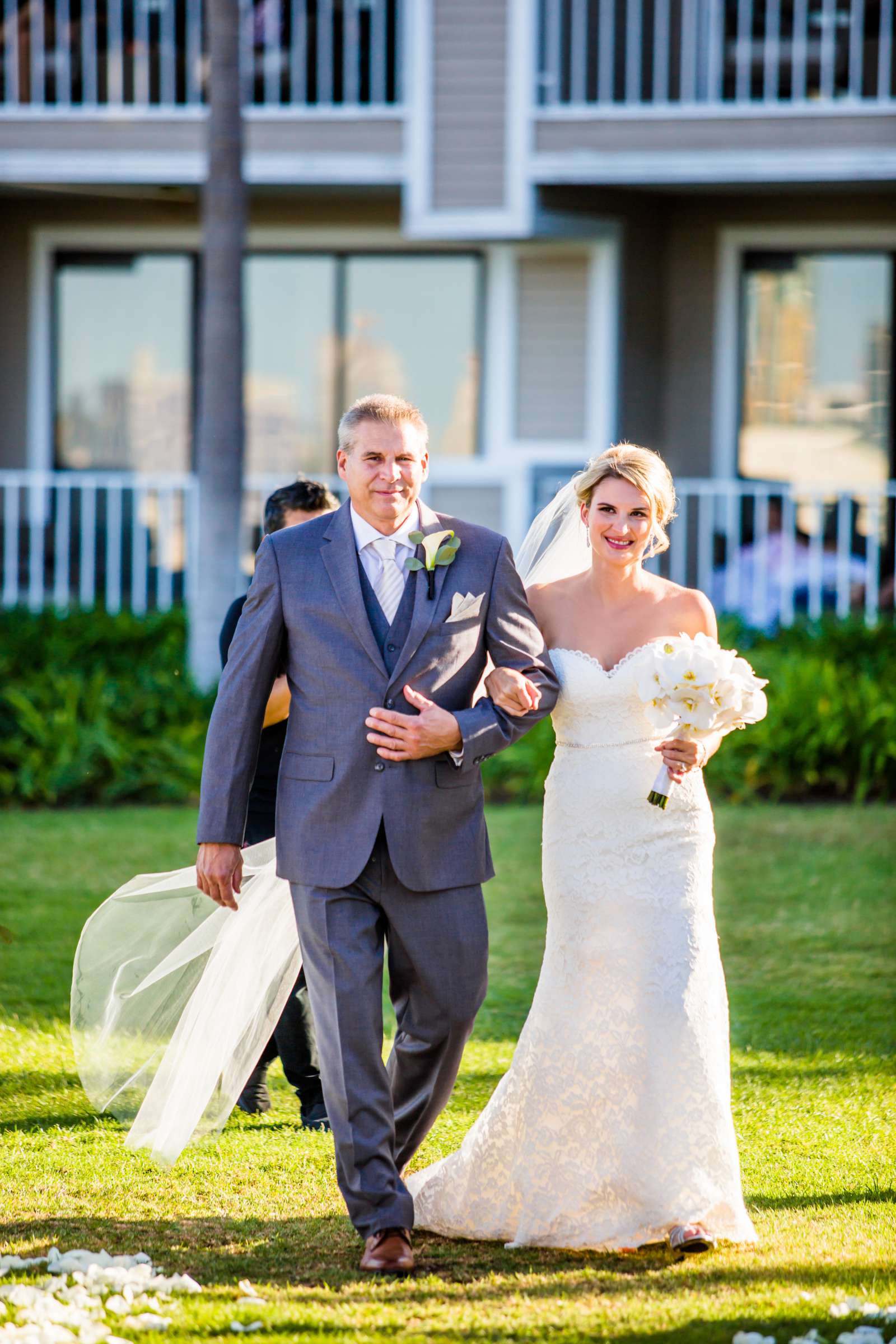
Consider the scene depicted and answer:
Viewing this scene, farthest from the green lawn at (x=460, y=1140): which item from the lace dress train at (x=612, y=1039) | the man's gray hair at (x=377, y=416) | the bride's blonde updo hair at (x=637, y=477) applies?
the man's gray hair at (x=377, y=416)

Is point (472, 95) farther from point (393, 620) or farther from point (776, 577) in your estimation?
point (393, 620)

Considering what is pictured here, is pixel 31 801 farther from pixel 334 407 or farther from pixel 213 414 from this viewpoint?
pixel 334 407

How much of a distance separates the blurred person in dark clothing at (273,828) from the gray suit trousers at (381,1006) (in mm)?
815

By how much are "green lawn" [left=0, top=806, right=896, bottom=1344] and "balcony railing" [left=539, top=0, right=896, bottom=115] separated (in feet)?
21.1

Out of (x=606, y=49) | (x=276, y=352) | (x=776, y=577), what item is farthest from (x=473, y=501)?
(x=606, y=49)

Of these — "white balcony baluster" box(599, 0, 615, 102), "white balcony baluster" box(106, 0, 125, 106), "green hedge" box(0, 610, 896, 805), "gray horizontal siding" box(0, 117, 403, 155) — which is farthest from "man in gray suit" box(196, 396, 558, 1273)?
"white balcony baluster" box(106, 0, 125, 106)

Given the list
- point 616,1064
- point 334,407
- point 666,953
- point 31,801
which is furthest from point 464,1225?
point 334,407

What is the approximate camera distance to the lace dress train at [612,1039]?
170 inches

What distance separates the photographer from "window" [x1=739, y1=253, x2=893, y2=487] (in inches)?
553

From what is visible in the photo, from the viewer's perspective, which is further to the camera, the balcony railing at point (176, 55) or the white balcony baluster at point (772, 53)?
the balcony railing at point (176, 55)

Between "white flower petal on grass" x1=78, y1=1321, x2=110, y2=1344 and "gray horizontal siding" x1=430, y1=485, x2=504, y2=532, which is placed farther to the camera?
"gray horizontal siding" x1=430, y1=485, x2=504, y2=532

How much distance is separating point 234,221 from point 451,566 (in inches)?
298

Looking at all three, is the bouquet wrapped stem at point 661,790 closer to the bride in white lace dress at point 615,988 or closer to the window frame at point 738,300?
the bride in white lace dress at point 615,988

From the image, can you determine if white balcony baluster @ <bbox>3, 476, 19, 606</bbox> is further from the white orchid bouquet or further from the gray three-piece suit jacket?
the white orchid bouquet
